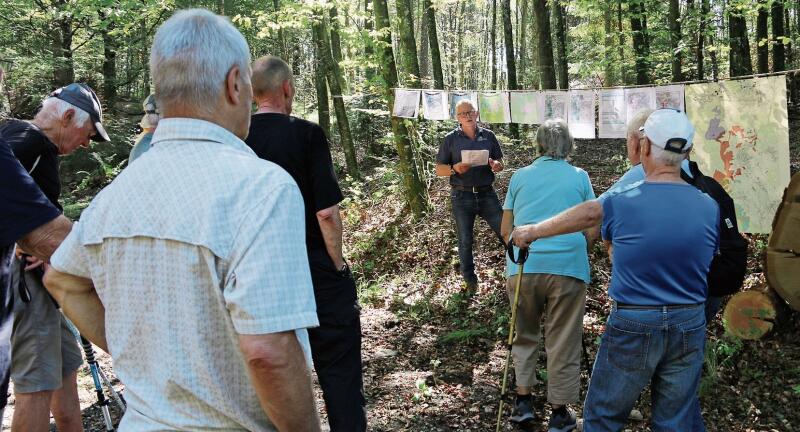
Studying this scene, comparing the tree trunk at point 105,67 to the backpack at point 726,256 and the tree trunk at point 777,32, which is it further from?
the tree trunk at point 777,32

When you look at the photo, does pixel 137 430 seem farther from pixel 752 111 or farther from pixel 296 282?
pixel 752 111

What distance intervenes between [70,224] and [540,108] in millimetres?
6341

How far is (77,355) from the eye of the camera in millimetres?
3416

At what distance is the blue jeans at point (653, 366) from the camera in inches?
106

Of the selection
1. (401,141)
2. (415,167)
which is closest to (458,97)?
(401,141)

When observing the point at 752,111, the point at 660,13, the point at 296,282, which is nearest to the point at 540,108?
the point at 752,111

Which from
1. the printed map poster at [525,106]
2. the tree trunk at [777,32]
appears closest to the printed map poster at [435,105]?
the printed map poster at [525,106]

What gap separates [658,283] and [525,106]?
17.9 feet

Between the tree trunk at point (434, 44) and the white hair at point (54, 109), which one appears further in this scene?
the tree trunk at point (434, 44)

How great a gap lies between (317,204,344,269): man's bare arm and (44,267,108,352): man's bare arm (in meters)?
1.38

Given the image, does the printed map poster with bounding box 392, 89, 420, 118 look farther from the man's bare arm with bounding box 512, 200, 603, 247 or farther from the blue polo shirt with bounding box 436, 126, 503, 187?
the man's bare arm with bounding box 512, 200, 603, 247

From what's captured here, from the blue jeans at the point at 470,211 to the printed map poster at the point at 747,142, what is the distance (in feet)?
7.04

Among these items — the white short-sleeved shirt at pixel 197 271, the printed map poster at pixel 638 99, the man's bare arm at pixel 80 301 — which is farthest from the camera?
the printed map poster at pixel 638 99

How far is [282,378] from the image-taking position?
1.26 metres
